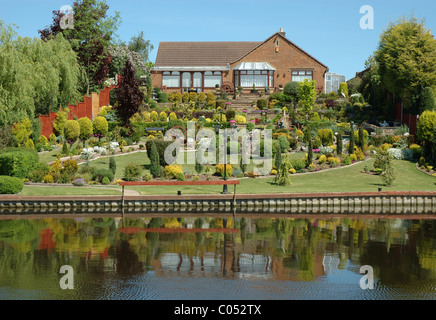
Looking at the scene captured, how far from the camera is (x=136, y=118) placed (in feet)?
175

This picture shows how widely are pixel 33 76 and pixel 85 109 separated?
33.1 feet

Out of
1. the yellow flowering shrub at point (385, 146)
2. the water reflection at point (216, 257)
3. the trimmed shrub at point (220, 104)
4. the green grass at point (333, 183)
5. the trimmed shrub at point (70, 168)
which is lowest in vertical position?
the water reflection at point (216, 257)

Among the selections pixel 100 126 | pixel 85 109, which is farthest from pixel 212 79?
pixel 100 126

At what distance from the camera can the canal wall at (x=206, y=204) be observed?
94.2 feet

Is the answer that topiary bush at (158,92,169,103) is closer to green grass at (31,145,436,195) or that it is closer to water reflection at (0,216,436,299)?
green grass at (31,145,436,195)

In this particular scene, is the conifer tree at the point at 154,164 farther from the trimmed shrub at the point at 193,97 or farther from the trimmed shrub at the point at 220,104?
the trimmed shrub at the point at 193,97

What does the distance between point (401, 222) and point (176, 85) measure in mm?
49949

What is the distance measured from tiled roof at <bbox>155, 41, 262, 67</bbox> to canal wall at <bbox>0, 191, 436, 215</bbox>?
46.1 meters

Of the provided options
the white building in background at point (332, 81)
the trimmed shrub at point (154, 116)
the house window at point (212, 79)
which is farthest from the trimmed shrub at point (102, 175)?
the white building in background at point (332, 81)

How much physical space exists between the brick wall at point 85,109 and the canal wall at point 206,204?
56.3ft

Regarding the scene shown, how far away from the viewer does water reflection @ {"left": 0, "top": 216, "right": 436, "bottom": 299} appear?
15445mm

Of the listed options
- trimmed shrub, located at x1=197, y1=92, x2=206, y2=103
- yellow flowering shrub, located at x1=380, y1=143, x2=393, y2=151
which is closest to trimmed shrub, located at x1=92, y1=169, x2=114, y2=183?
yellow flowering shrub, located at x1=380, y1=143, x2=393, y2=151

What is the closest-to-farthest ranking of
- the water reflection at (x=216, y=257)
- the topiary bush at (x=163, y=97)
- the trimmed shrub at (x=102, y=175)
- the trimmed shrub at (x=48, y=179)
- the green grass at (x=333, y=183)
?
the water reflection at (x=216, y=257), the green grass at (x=333, y=183), the trimmed shrub at (x=48, y=179), the trimmed shrub at (x=102, y=175), the topiary bush at (x=163, y=97)
